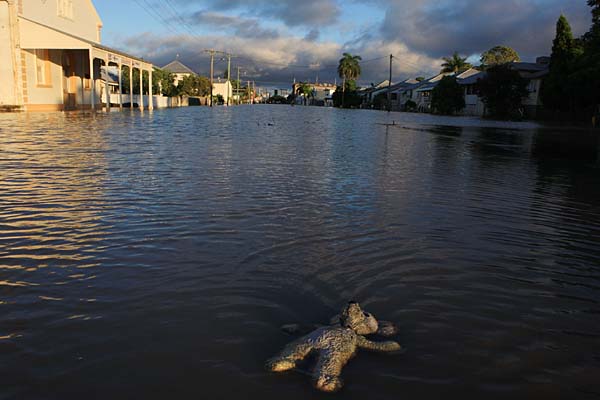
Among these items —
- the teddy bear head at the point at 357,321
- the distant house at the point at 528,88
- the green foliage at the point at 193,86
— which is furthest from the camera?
the green foliage at the point at 193,86

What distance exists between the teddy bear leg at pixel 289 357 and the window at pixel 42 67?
3511 centimetres

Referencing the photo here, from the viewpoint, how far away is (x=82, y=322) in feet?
12.2

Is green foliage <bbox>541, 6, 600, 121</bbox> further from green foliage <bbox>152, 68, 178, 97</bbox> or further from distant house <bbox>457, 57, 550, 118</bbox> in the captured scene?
green foliage <bbox>152, 68, 178, 97</bbox>

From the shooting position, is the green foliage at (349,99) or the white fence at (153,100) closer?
the white fence at (153,100)

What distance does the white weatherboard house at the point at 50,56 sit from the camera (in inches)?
1188

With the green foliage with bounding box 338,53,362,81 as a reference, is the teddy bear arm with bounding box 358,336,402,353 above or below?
below

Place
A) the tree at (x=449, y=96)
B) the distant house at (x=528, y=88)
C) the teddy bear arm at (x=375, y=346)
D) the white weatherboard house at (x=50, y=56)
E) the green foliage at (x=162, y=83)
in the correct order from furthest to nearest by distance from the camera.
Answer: the green foliage at (x=162, y=83) → the tree at (x=449, y=96) → the distant house at (x=528, y=88) → the white weatherboard house at (x=50, y=56) → the teddy bear arm at (x=375, y=346)

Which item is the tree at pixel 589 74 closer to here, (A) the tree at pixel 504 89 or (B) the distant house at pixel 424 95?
(A) the tree at pixel 504 89

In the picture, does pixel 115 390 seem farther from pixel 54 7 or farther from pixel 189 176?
pixel 54 7

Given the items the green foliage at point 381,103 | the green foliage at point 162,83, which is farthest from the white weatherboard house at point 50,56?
the green foliage at point 381,103

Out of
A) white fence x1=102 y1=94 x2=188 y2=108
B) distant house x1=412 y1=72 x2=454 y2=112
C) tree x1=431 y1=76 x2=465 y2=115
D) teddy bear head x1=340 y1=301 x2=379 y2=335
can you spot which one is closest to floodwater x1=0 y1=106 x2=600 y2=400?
teddy bear head x1=340 y1=301 x2=379 y2=335

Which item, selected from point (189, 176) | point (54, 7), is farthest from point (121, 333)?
point (54, 7)

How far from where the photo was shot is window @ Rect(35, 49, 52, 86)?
107 feet

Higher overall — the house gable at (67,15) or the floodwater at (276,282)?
the house gable at (67,15)
